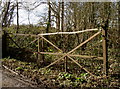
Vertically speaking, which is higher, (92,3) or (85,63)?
(92,3)

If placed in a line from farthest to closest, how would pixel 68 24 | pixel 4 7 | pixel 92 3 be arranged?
pixel 4 7 → pixel 68 24 → pixel 92 3

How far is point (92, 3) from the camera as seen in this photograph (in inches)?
387

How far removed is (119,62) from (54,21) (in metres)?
7.66

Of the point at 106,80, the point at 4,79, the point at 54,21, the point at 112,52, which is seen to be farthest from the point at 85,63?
the point at 54,21

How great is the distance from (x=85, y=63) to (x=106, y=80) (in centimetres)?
241

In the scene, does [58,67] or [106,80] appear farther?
[58,67]

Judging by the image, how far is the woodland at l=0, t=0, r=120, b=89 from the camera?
479 centimetres

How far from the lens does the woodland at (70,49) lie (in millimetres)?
4789

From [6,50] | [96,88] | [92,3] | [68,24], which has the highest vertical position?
[92,3]

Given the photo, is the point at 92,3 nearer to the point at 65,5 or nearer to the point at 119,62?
the point at 65,5

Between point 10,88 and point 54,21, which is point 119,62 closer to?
point 10,88

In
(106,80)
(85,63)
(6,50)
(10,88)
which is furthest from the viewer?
(6,50)

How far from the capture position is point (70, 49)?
8.84 m

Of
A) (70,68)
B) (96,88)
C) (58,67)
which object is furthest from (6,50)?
(96,88)
